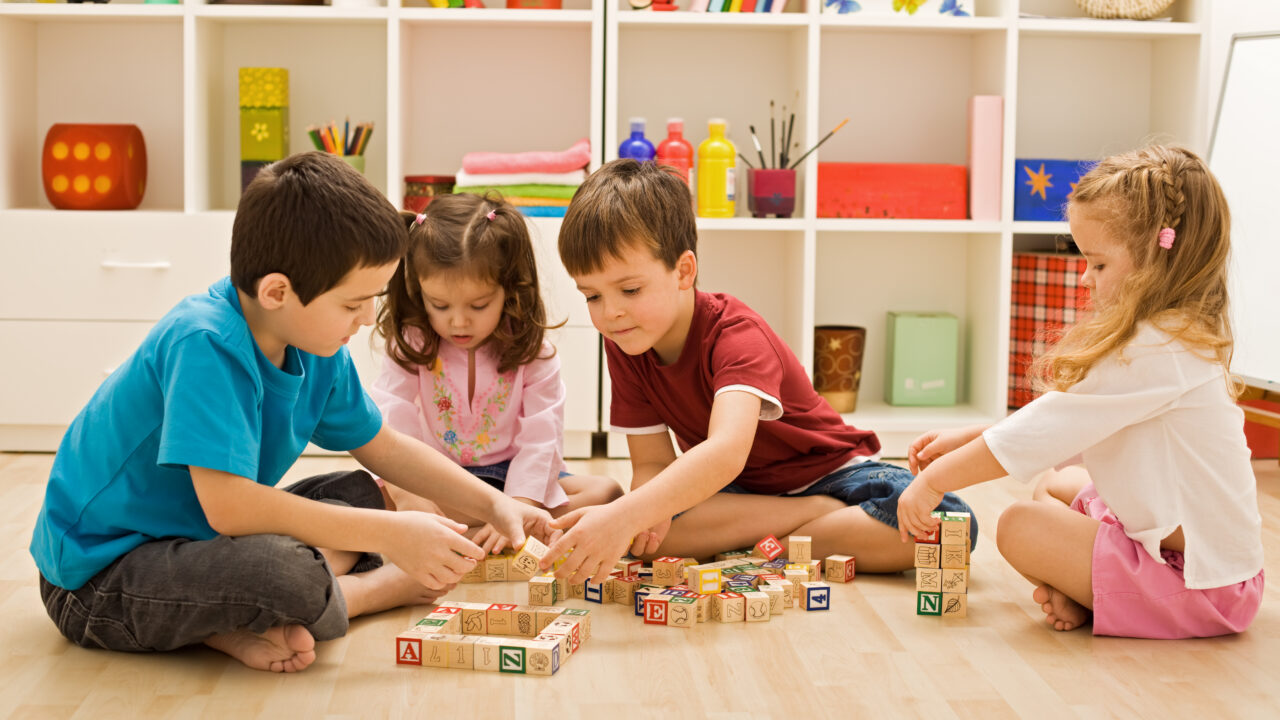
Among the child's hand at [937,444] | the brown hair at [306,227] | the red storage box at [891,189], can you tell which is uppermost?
the red storage box at [891,189]

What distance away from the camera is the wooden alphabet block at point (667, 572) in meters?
1.63

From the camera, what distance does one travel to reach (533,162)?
2619mm

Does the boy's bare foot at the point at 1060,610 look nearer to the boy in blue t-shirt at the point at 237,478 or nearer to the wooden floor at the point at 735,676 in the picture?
the wooden floor at the point at 735,676

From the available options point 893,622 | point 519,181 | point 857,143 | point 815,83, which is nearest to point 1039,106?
point 857,143

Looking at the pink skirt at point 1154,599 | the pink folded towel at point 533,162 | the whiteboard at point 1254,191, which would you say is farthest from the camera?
the pink folded towel at point 533,162

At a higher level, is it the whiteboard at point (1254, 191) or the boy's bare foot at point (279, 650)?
the whiteboard at point (1254, 191)

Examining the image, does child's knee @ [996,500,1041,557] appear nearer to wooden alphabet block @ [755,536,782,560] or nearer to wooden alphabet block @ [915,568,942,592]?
wooden alphabet block @ [915,568,942,592]

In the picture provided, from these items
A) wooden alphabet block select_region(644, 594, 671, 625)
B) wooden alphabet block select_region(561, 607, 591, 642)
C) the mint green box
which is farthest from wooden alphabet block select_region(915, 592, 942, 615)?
the mint green box

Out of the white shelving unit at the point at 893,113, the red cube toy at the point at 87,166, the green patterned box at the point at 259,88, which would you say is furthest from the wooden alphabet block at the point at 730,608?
the red cube toy at the point at 87,166

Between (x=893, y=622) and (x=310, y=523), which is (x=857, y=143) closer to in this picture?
(x=893, y=622)

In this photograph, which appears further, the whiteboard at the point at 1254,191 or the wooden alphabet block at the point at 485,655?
the whiteboard at the point at 1254,191

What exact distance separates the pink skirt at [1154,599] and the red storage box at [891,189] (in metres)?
1.44

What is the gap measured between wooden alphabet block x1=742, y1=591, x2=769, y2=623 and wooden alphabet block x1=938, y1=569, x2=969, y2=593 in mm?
232

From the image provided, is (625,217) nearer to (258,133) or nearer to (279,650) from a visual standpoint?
(279,650)
